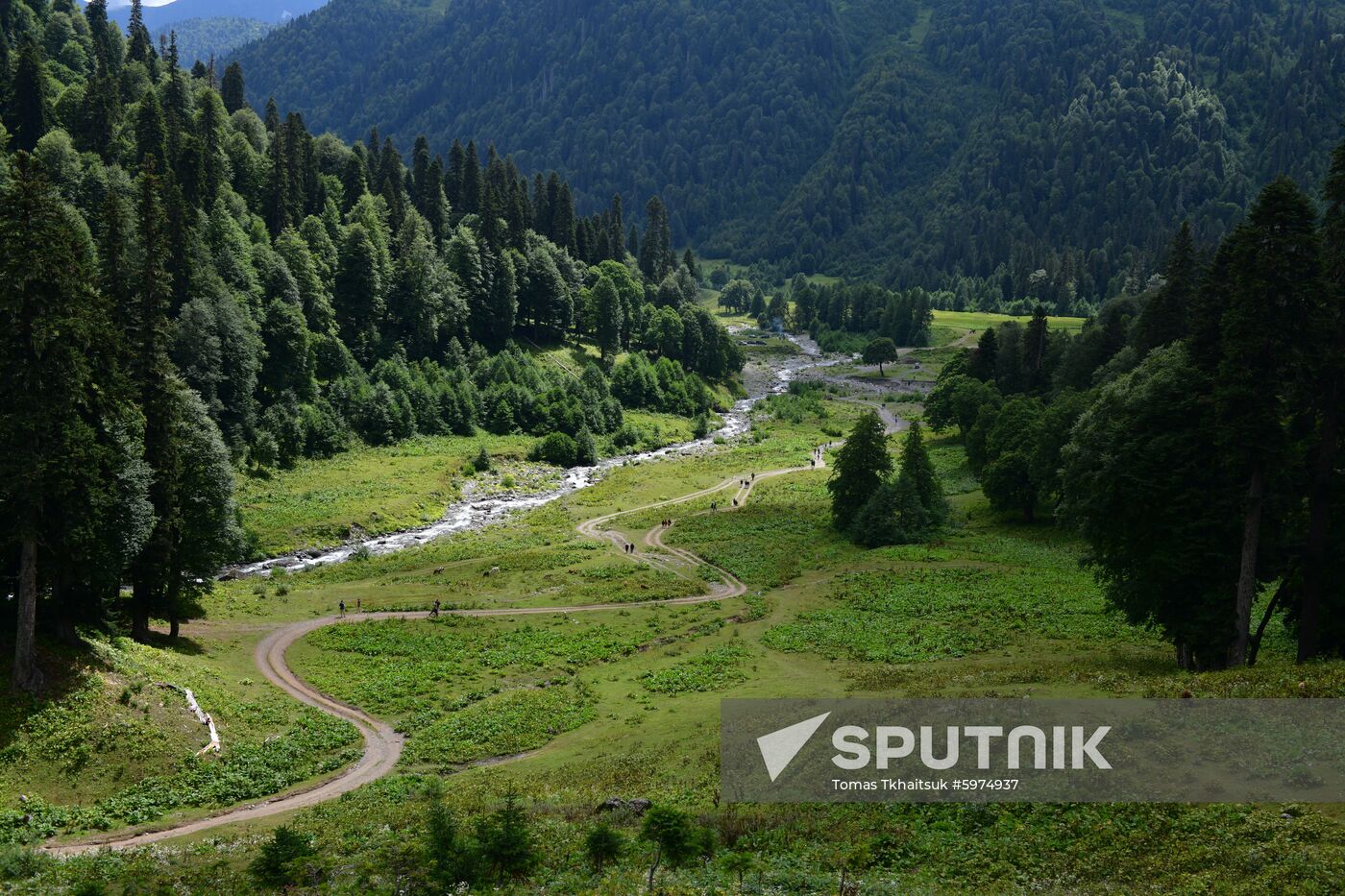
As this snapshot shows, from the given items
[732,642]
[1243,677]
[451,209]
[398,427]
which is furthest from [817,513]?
[451,209]

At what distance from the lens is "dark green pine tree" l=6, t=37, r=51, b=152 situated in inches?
4451

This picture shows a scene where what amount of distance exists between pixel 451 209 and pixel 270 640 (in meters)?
131

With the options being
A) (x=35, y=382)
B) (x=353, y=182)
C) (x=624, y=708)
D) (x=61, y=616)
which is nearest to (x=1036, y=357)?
(x=624, y=708)

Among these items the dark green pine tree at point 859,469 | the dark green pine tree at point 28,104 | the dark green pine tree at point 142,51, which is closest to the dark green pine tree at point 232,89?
the dark green pine tree at point 142,51

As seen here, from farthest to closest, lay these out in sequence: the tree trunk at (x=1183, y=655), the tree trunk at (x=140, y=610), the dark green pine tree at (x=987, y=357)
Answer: the dark green pine tree at (x=987, y=357), the tree trunk at (x=140, y=610), the tree trunk at (x=1183, y=655)

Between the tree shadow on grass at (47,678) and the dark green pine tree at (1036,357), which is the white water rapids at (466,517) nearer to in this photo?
the tree shadow on grass at (47,678)

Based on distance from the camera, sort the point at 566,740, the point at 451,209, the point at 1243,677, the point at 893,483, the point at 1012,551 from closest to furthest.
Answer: the point at 1243,677
the point at 566,740
the point at 1012,551
the point at 893,483
the point at 451,209

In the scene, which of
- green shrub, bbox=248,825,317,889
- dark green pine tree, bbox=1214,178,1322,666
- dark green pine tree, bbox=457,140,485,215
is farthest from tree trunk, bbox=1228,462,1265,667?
dark green pine tree, bbox=457,140,485,215

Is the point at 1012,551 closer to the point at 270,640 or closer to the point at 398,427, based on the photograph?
the point at 270,640

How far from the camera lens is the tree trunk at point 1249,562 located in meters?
34.4

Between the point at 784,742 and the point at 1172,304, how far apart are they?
3003 inches

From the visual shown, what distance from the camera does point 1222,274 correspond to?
5272 cm

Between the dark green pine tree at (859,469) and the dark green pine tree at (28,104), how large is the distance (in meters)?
111

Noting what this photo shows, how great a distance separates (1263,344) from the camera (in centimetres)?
3328
